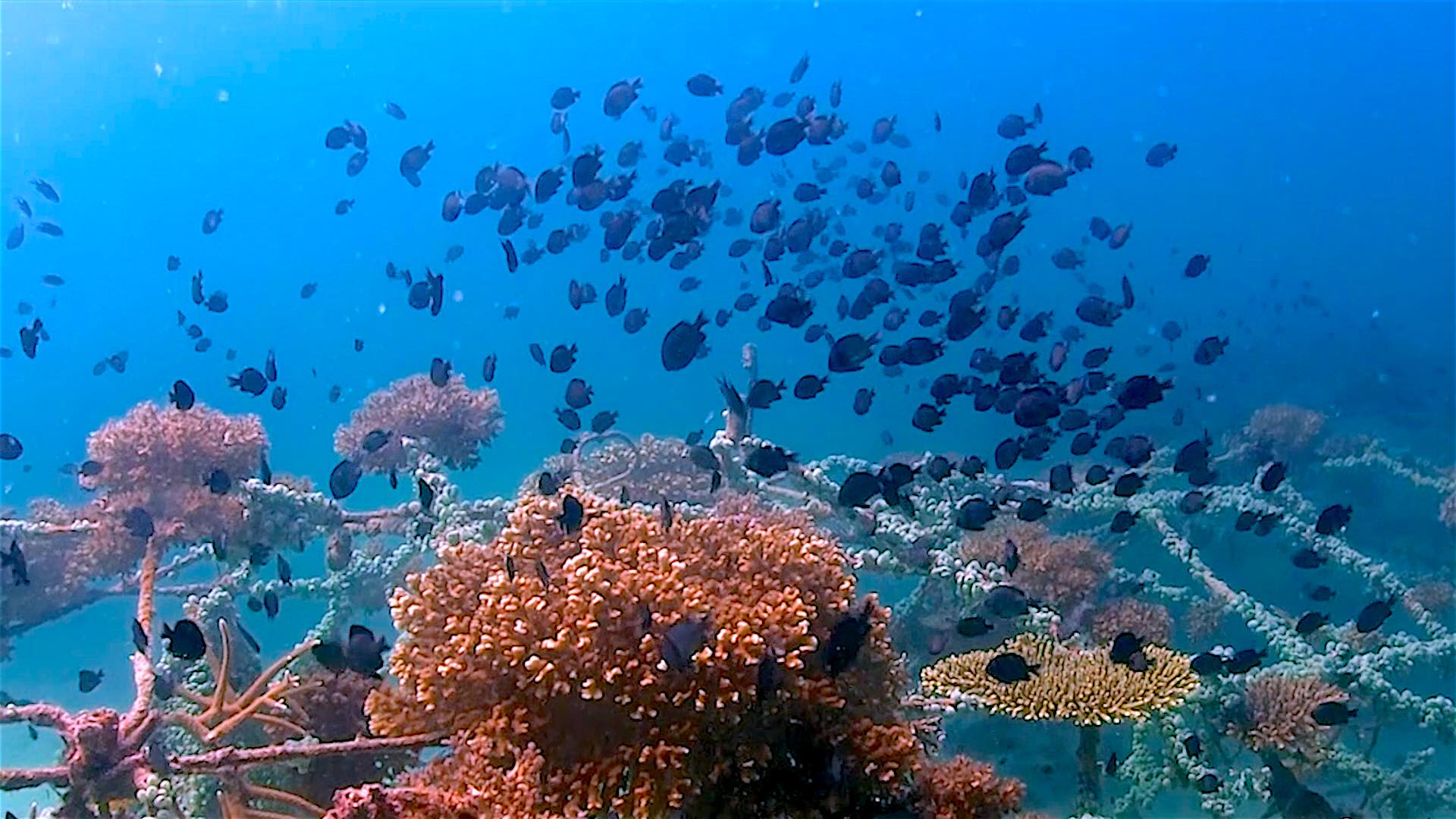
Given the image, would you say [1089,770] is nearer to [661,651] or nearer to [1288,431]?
[661,651]

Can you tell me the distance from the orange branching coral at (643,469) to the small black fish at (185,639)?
5.22 metres

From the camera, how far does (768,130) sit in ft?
33.1

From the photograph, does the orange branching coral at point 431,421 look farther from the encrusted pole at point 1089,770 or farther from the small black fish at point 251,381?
the encrusted pole at point 1089,770

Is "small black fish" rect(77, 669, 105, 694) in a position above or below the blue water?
below

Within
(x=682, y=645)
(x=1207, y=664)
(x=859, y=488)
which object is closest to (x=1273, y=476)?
(x=1207, y=664)

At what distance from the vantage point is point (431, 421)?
444 inches

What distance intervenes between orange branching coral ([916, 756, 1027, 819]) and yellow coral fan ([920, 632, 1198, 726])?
1794 millimetres

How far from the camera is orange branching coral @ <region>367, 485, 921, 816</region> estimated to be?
3895 mm

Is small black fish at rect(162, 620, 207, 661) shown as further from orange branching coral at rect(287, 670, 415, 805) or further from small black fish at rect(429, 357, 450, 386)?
small black fish at rect(429, 357, 450, 386)

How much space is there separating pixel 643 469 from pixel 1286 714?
7.24 m

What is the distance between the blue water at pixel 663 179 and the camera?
61.5 meters

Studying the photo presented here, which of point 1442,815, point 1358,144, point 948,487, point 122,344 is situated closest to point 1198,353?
point 948,487

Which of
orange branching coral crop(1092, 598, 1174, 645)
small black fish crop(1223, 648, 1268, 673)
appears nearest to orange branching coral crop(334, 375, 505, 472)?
orange branching coral crop(1092, 598, 1174, 645)

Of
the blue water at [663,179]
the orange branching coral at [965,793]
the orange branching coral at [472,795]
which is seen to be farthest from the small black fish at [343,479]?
the blue water at [663,179]
